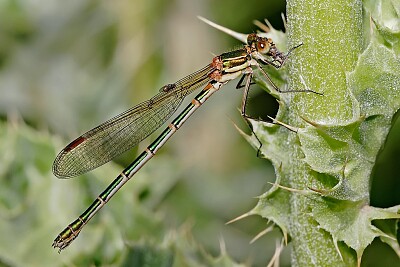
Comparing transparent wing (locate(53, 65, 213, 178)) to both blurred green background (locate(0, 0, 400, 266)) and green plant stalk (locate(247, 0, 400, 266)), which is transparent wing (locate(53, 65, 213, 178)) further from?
green plant stalk (locate(247, 0, 400, 266))

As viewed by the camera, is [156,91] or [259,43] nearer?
[259,43]

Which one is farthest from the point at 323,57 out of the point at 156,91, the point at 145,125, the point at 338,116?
the point at 156,91

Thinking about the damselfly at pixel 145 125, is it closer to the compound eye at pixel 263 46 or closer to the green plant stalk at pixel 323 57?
the compound eye at pixel 263 46

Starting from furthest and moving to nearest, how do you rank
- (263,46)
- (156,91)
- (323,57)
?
(156,91)
(263,46)
(323,57)

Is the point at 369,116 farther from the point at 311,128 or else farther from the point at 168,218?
the point at 168,218

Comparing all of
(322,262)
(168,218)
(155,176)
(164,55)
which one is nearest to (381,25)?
(322,262)

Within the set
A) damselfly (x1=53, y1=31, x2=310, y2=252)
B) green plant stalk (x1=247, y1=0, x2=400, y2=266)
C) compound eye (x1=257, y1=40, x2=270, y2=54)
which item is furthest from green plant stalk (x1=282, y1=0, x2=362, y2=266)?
compound eye (x1=257, y1=40, x2=270, y2=54)

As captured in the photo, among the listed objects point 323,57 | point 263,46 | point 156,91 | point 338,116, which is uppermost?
point 156,91

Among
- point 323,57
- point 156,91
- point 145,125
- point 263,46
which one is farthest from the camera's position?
point 156,91

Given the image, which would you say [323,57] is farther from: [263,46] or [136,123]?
[136,123]
